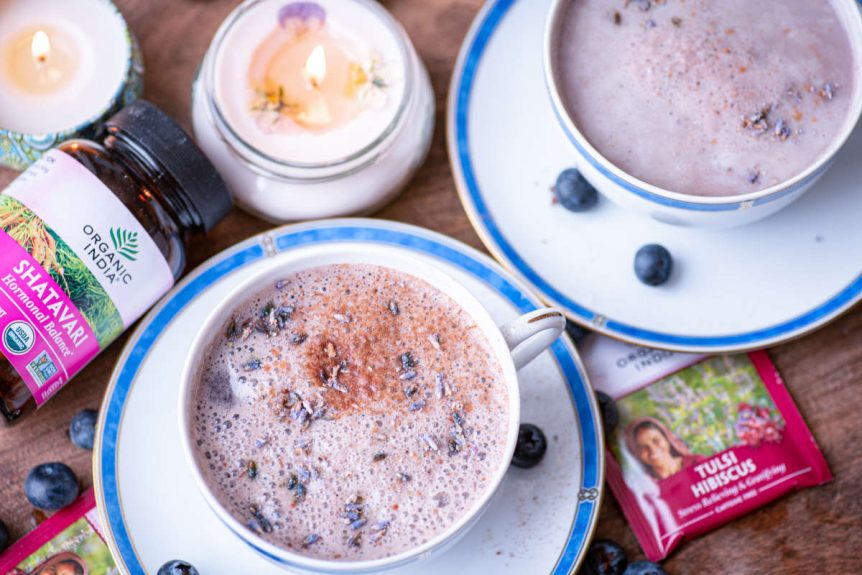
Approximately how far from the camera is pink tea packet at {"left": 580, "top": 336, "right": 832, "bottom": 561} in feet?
4.27

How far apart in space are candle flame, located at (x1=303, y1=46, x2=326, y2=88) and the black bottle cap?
203 mm

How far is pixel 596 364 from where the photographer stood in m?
1.33

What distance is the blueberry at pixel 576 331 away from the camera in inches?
51.3

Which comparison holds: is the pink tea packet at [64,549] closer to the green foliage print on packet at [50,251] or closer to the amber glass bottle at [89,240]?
the amber glass bottle at [89,240]

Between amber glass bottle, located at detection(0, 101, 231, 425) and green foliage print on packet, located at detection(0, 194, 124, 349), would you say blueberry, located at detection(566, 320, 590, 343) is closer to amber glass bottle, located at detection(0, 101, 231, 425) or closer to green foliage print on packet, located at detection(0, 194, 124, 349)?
amber glass bottle, located at detection(0, 101, 231, 425)

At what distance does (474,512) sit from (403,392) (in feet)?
0.52

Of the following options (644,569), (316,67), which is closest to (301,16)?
(316,67)

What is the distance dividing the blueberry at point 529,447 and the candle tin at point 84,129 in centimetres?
72

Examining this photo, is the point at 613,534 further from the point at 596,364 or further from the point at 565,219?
the point at 565,219

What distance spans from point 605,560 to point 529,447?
220 millimetres

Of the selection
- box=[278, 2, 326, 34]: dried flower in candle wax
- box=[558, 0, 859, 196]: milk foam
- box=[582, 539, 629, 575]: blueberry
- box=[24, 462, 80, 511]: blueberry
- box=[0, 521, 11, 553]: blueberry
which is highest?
box=[558, 0, 859, 196]: milk foam

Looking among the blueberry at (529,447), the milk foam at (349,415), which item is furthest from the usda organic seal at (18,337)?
the blueberry at (529,447)

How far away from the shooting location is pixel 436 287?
107cm

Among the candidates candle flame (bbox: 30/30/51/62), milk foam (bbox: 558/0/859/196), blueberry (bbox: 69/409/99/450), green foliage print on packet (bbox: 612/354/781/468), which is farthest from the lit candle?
green foliage print on packet (bbox: 612/354/781/468)
